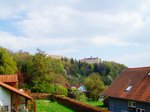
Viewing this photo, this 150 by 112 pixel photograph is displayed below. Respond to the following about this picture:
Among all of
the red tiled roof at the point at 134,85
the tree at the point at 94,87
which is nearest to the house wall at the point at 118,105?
the red tiled roof at the point at 134,85

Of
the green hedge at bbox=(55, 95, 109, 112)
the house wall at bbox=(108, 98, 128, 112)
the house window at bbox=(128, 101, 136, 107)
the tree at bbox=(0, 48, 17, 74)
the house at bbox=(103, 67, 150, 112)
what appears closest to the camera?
the green hedge at bbox=(55, 95, 109, 112)

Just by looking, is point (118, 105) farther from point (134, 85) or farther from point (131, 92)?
point (131, 92)

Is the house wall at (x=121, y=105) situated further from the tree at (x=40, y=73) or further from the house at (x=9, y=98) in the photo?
the tree at (x=40, y=73)

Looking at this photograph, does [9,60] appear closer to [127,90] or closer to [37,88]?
[37,88]

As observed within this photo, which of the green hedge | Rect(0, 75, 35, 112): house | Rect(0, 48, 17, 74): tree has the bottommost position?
the green hedge

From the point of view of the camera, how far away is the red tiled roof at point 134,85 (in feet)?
99.5

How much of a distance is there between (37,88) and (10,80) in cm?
4224

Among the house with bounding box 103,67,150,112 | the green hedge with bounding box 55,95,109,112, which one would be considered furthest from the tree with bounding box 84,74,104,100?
the house with bounding box 103,67,150,112

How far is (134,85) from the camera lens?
112ft

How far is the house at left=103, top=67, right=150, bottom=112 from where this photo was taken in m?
29.8

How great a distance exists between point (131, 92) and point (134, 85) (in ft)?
4.89

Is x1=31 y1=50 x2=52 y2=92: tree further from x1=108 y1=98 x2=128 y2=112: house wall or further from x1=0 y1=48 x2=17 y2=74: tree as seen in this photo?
x1=108 y1=98 x2=128 y2=112: house wall

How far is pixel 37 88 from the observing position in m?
72.8

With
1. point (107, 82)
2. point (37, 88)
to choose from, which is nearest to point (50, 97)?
point (37, 88)
